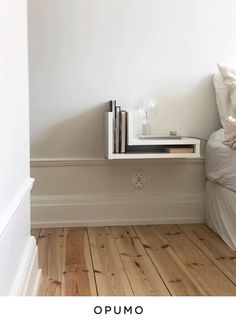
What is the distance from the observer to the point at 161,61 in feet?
10.1

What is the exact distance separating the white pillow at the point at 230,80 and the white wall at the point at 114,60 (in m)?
0.20

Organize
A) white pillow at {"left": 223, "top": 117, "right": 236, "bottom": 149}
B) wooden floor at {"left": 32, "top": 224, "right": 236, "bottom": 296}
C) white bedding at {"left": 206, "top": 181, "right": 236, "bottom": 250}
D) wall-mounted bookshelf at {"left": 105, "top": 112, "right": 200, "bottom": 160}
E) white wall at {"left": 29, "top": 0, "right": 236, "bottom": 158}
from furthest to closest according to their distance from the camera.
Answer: white wall at {"left": 29, "top": 0, "right": 236, "bottom": 158} < wall-mounted bookshelf at {"left": 105, "top": 112, "right": 200, "bottom": 160} < white bedding at {"left": 206, "top": 181, "right": 236, "bottom": 250} < white pillow at {"left": 223, "top": 117, "right": 236, "bottom": 149} < wooden floor at {"left": 32, "top": 224, "right": 236, "bottom": 296}

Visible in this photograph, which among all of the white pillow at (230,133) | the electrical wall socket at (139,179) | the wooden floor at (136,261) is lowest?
the wooden floor at (136,261)

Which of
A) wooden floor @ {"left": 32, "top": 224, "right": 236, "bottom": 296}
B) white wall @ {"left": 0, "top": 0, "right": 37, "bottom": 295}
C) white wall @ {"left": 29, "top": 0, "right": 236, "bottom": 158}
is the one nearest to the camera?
white wall @ {"left": 0, "top": 0, "right": 37, "bottom": 295}

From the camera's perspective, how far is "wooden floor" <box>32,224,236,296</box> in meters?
2.02

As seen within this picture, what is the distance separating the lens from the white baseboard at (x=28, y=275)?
5.28 feet

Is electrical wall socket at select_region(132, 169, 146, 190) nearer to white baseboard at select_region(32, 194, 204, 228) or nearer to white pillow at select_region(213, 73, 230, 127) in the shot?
white baseboard at select_region(32, 194, 204, 228)

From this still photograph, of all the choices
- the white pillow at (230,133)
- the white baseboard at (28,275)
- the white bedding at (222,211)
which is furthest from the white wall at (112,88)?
the white baseboard at (28,275)

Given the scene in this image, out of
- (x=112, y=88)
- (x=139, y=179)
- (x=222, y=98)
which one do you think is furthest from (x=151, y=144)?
Result: (x=222, y=98)

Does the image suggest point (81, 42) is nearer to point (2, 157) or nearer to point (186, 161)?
point (186, 161)

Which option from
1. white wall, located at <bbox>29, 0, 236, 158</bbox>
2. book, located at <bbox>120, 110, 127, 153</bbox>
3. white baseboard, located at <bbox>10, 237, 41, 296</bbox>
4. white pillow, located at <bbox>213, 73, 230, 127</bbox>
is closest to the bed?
white pillow, located at <bbox>213, 73, 230, 127</bbox>

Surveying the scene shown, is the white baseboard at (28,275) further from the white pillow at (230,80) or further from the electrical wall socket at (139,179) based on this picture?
the white pillow at (230,80)

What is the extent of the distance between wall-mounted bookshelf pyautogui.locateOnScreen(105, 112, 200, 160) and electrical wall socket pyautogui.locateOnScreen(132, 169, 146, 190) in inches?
7.8
